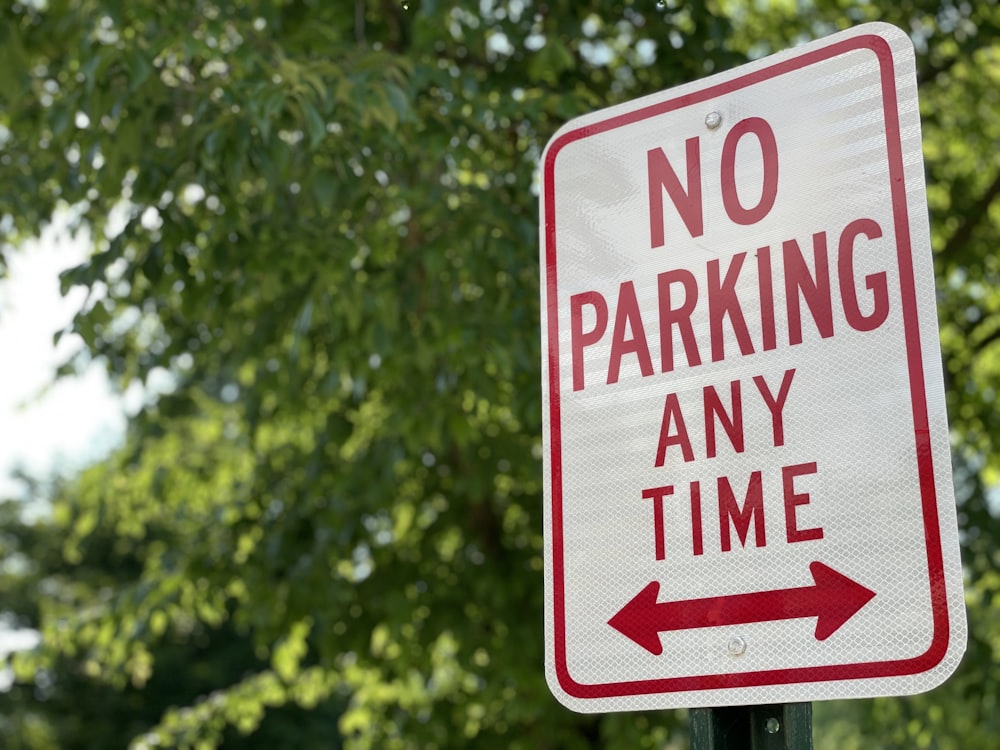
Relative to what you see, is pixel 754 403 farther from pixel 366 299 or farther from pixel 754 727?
pixel 366 299

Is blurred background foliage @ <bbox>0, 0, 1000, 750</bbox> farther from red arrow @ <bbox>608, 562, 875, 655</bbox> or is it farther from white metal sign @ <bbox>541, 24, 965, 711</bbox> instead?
red arrow @ <bbox>608, 562, 875, 655</bbox>

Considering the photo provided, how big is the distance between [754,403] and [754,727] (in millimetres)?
334

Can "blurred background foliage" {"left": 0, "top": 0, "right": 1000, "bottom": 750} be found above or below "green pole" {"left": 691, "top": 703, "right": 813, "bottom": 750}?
above

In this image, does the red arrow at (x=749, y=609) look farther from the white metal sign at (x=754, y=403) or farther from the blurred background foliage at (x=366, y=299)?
the blurred background foliage at (x=366, y=299)

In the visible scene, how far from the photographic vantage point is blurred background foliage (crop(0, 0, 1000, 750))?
3391 mm

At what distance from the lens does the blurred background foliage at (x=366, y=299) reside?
3391mm

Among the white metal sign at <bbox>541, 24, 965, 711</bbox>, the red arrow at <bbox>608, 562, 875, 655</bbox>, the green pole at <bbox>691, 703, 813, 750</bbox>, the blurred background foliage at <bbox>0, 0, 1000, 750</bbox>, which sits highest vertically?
the blurred background foliage at <bbox>0, 0, 1000, 750</bbox>

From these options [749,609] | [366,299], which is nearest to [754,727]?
[749,609]

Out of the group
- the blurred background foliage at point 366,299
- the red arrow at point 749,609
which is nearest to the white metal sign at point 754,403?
the red arrow at point 749,609

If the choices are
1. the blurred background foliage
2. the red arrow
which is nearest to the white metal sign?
the red arrow

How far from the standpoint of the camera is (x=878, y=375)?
47.6 inches

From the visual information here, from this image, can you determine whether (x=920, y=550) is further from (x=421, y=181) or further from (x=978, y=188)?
(x=978, y=188)

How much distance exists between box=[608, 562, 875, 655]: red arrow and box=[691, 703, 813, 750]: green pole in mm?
99

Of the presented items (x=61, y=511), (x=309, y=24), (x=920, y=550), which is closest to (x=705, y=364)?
(x=920, y=550)
